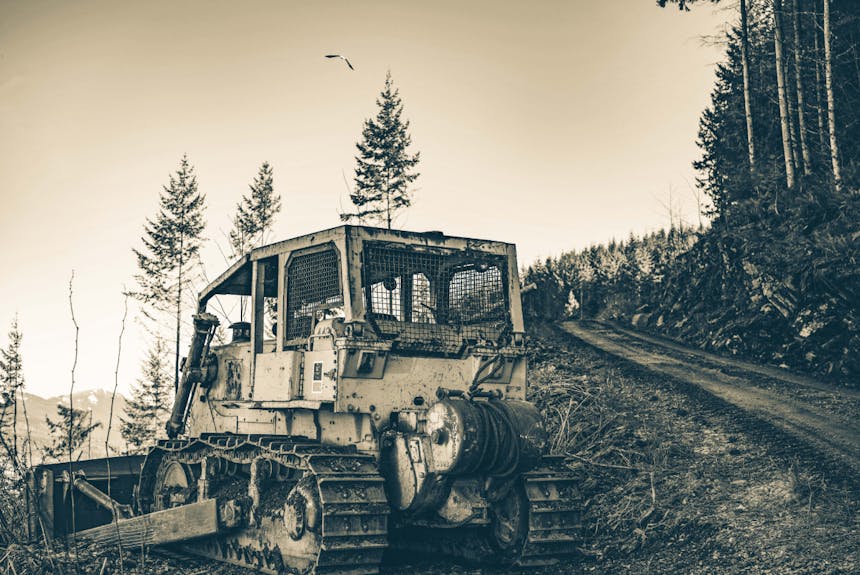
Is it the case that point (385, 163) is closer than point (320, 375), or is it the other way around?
point (320, 375)

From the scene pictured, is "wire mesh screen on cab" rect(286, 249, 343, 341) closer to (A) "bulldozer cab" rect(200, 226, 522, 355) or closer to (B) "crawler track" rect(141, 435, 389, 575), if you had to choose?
(A) "bulldozer cab" rect(200, 226, 522, 355)

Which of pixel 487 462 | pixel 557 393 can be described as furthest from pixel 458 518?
pixel 557 393

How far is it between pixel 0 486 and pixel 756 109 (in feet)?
94.8

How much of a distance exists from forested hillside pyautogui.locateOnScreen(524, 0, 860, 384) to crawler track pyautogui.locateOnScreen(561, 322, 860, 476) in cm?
132

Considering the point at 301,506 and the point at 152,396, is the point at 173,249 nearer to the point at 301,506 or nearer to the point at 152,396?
the point at 152,396

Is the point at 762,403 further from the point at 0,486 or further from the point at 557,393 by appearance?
the point at 0,486

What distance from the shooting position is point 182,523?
329 inches

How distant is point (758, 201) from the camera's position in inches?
882

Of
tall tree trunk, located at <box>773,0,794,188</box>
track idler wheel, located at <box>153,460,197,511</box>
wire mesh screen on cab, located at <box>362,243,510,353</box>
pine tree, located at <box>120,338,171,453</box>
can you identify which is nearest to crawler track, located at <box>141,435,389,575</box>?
track idler wheel, located at <box>153,460,197,511</box>

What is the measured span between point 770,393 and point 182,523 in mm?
9910

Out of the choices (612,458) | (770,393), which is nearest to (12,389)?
(612,458)

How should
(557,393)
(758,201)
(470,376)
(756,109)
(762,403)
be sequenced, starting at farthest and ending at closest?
(756,109)
(758,201)
(557,393)
(762,403)
(470,376)

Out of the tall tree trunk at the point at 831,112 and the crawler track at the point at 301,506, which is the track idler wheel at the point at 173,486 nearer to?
the crawler track at the point at 301,506

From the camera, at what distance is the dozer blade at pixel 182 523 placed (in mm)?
8180
